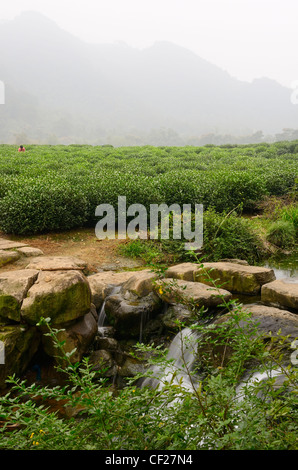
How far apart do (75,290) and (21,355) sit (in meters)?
1.02

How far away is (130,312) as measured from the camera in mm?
5234

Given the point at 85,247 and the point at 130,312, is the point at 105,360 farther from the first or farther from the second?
the point at 85,247

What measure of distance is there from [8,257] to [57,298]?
208 centimetres

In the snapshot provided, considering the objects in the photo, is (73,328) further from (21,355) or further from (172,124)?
(172,124)

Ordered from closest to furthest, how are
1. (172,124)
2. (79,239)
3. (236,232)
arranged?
(236,232) → (79,239) → (172,124)

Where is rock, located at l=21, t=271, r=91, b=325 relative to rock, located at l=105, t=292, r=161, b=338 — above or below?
above

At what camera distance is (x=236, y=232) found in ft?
25.7

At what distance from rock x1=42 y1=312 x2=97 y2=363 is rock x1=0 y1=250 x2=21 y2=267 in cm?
196

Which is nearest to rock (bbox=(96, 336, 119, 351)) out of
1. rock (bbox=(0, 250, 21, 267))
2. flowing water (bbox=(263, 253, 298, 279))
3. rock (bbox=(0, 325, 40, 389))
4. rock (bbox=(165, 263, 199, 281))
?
rock (bbox=(0, 325, 40, 389))

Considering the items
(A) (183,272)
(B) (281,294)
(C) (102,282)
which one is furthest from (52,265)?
(B) (281,294)

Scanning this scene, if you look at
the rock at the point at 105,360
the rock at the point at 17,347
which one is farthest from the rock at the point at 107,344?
the rock at the point at 17,347

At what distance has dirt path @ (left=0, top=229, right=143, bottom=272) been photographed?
716 centimetres

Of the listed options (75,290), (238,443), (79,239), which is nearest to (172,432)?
(238,443)

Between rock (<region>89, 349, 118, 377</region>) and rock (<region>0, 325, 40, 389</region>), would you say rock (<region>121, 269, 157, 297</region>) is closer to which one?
rock (<region>89, 349, 118, 377</region>)
